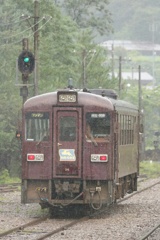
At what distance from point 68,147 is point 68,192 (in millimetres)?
1066

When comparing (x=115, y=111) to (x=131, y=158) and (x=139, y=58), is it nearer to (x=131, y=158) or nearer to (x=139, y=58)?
(x=131, y=158)

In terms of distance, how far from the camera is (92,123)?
77.7ft

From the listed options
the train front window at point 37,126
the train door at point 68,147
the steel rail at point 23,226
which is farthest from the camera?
the train front window at point 37,126

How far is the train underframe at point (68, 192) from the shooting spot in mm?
23578

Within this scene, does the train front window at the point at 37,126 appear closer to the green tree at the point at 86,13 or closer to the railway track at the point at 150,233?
the railway track at the point at 150,233

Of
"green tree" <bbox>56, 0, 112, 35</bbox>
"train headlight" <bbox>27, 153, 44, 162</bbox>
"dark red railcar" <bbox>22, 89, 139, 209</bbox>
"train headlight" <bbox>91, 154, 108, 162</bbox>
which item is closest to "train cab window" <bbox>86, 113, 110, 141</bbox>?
"dark red railcar" <bbox>22, 89, 139, 209</bbox>

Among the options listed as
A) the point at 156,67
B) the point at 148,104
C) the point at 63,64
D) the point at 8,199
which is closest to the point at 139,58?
the point at 156,67

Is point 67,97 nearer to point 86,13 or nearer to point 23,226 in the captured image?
point 23,226

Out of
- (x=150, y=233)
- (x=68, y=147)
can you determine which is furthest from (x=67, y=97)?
(x=150, y=233)

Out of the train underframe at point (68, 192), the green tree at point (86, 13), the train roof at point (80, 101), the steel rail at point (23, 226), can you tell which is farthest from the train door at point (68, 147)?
the green tree at point (86, 13)

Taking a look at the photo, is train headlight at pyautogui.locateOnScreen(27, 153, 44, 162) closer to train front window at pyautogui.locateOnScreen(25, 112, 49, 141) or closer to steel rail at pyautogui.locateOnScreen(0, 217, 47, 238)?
train front window at pyautogui.locateOnScreen(25, 112, 49, 141)

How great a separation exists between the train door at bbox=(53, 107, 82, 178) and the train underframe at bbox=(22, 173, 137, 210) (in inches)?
9.2

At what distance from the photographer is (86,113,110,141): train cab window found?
23.6m

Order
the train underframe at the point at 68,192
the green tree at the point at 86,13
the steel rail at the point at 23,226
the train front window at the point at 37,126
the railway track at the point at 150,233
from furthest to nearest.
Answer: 1. the green tree at the point at 86,13
2. the train front window at the point at 37,126
3. the train underframe at the point at 68,192
4. the steel rail at the point at 23,226
5. the railway track at the point at 150,233
